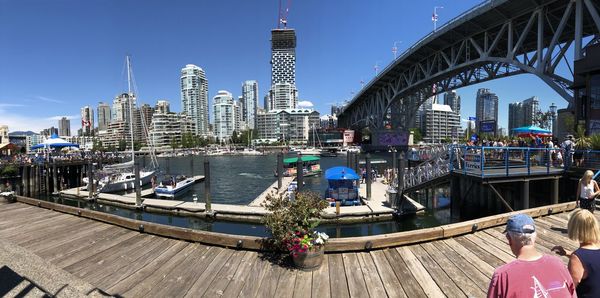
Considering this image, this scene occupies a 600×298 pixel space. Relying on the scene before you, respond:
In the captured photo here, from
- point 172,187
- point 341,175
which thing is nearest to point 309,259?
point 341,175

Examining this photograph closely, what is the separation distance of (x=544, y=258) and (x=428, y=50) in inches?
2302

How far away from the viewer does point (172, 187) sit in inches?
1183

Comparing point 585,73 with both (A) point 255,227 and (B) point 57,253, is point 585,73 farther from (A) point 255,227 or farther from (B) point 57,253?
(B) point 57,253

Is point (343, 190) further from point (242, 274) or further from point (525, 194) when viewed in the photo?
point (242, 274)

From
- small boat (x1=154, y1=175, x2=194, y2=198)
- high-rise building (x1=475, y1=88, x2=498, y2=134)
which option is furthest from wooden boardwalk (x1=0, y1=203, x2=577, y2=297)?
high-rise building (x1=475, y1=88, x2=498, y2=134)

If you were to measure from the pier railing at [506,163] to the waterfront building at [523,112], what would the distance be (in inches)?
4807

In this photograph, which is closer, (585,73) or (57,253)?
(57,253)

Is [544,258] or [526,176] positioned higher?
[544,258]

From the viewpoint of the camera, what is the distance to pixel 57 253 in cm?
684

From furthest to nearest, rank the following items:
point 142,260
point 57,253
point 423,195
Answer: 1. point 423,195
2. point 57,253
3. point 142,260

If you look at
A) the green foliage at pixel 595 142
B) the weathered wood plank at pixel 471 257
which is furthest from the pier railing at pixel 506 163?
the weathered wood plank at pixel 471 257

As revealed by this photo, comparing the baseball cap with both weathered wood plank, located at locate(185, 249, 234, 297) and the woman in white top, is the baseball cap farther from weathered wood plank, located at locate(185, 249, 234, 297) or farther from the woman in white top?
the woman in white top

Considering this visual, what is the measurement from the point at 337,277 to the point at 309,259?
24.9 inches

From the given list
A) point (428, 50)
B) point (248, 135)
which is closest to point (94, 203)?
point (428, 50)
